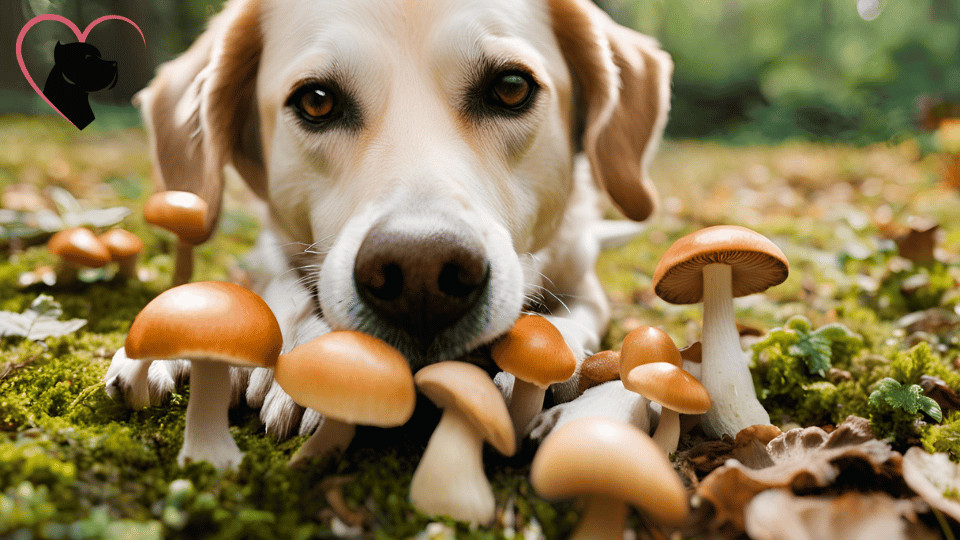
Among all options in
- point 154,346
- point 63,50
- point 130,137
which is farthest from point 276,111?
point 130,137

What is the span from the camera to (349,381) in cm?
129

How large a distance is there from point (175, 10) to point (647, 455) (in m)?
8.81

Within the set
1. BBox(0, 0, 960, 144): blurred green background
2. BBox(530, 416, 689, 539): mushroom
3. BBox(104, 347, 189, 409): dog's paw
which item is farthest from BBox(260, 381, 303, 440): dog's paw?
BBox(0, 0, 960, 144): blurred green background

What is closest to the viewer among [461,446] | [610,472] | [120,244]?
[610,472]

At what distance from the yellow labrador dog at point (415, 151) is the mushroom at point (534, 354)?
73 mm

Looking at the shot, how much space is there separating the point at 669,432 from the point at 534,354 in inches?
18.7

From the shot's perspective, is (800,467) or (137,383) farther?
(137,383)

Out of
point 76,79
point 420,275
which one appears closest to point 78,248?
point 76,79

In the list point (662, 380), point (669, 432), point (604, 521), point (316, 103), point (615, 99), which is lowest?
point (669, 432)

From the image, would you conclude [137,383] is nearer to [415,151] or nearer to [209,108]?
[415,151]

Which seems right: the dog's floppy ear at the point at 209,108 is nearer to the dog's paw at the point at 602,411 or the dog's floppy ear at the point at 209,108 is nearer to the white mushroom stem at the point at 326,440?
the white mushroom stem at the point at 326,440

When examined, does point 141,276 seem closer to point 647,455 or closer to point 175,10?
point 647,455

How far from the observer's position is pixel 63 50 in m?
2.33

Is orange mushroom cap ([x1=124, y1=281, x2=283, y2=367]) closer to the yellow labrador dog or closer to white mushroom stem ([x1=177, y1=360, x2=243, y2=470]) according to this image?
white mushroom stem ([x1=177, y1=360, x2=243, y2=470])
